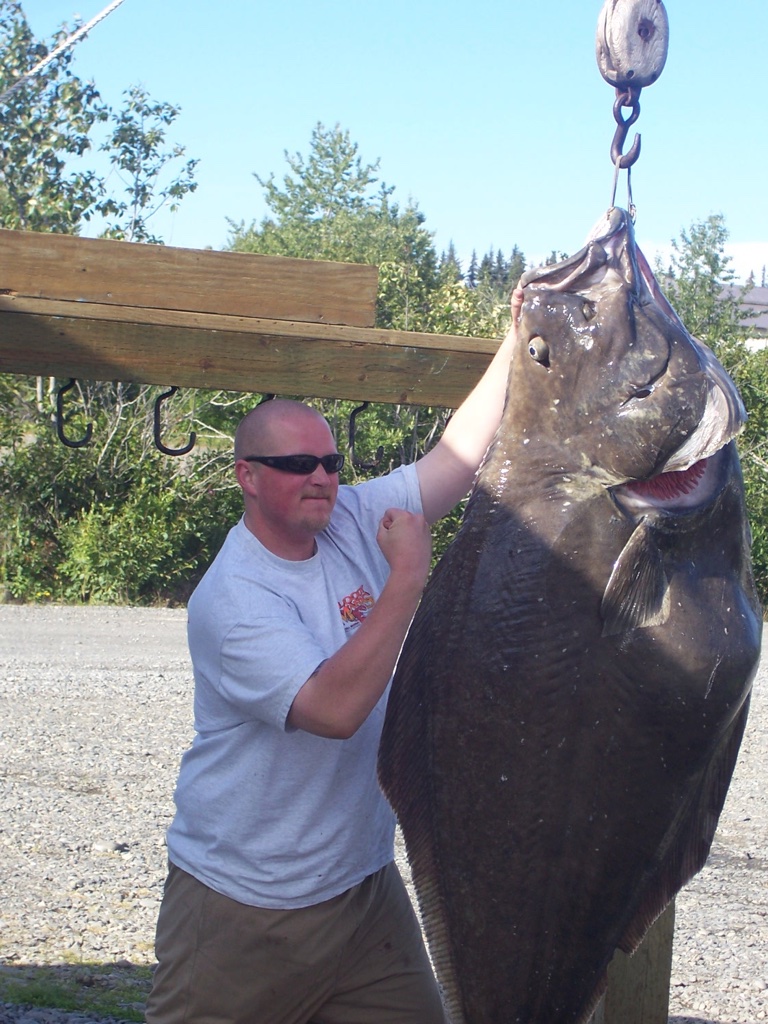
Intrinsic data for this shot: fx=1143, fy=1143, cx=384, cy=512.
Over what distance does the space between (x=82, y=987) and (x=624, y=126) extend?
3.35 metres

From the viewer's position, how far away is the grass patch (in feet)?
12.3

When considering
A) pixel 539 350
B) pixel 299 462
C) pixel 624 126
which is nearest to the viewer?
pixel 539 350

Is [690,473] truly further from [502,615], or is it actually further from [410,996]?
[410,996]

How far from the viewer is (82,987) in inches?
155

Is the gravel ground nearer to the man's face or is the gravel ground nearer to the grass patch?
the grass patch

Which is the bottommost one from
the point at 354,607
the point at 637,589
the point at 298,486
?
the point at 354,607

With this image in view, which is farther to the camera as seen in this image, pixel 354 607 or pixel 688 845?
pixel 354 607

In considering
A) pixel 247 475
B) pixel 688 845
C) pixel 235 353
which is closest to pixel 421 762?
pixel 688 845

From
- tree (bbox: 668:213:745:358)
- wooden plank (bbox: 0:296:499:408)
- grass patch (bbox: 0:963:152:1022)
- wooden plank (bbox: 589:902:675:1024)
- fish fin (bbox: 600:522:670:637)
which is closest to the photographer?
fish fin (bbox: 600:522:670:637)

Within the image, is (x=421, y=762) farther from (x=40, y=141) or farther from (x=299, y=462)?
(x=40, y=141)

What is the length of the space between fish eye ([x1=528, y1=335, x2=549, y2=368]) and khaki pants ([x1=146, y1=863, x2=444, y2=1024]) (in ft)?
3.93

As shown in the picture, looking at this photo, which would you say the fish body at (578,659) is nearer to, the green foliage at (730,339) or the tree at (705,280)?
the green foliage at (730,339)

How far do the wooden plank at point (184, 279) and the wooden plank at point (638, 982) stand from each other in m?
1.60

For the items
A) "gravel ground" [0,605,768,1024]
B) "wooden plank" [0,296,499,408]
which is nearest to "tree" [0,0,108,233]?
"gravel ground" [0,605,768,1024]
